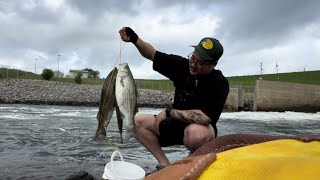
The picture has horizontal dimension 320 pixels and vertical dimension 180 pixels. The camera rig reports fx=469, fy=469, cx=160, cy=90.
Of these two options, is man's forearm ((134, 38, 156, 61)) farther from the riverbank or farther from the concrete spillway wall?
the concrete spillway wall

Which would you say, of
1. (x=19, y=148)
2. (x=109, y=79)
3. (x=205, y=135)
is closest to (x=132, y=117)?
(x=109, y=79)

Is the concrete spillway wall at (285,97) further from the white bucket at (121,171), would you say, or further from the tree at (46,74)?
the white bucket at (121,171)

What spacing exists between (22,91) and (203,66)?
186 ft

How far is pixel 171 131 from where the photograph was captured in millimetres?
5398

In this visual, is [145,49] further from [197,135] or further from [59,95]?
[59,95]

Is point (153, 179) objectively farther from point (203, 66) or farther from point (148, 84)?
point (148, 84)

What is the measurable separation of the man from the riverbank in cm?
4396

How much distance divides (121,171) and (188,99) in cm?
155

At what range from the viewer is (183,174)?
246 cm

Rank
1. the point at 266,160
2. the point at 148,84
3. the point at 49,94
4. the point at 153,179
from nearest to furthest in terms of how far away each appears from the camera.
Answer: the point at 266,160
the point at 153,179
the point at 49,94
the point at 148,84

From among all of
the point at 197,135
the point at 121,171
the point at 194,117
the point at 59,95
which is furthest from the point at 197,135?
the point at 59,95

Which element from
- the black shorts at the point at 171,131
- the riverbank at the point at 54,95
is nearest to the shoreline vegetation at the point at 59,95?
the riverbank at the point at 54,95

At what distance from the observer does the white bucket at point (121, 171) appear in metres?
3.93

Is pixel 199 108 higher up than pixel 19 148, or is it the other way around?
pixel 199 108
